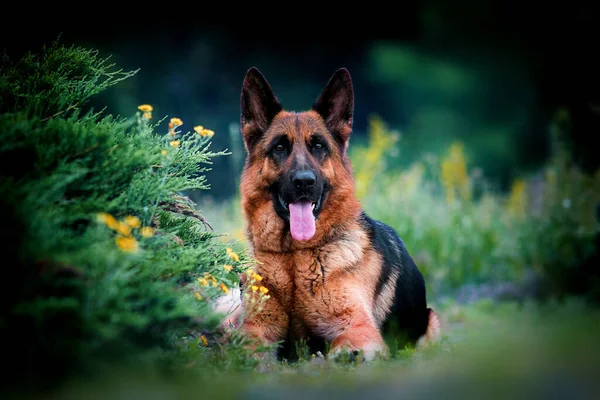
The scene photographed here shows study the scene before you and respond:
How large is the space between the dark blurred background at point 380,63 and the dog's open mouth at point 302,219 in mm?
10436

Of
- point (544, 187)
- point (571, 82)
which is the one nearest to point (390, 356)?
point (544, 187)

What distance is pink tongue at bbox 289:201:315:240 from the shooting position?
460 cm

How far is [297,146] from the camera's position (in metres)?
4.71

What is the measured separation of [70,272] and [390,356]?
2.37 metres

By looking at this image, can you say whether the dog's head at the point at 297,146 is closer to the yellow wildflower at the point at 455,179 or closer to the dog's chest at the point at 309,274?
the dog's chest at the point at 309,274

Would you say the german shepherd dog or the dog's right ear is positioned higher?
the dog's right ear

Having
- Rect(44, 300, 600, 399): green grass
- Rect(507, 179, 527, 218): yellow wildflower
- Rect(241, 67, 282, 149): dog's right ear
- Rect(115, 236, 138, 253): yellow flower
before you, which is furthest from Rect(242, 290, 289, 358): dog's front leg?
Rect(507, 179, 527, 218): yellow wildflower

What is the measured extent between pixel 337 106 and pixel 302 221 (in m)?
1.03

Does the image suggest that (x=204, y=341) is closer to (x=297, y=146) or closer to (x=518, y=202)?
(x=297, y=146)

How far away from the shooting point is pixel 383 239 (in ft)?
17.0

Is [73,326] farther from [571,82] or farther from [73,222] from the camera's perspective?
[571,82]

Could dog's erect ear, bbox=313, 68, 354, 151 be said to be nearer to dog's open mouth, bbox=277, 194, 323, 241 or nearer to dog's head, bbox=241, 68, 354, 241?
dog's head, bbox=241, 68, 354, 241

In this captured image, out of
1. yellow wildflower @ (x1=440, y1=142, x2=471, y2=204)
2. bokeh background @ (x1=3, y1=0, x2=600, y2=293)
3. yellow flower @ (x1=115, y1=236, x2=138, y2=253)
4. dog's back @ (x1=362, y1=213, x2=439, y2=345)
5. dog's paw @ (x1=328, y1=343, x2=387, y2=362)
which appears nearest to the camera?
yellow flower @ (x1=115, y1=236, x2=138, y2=253)

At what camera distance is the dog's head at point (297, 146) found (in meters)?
4.59
